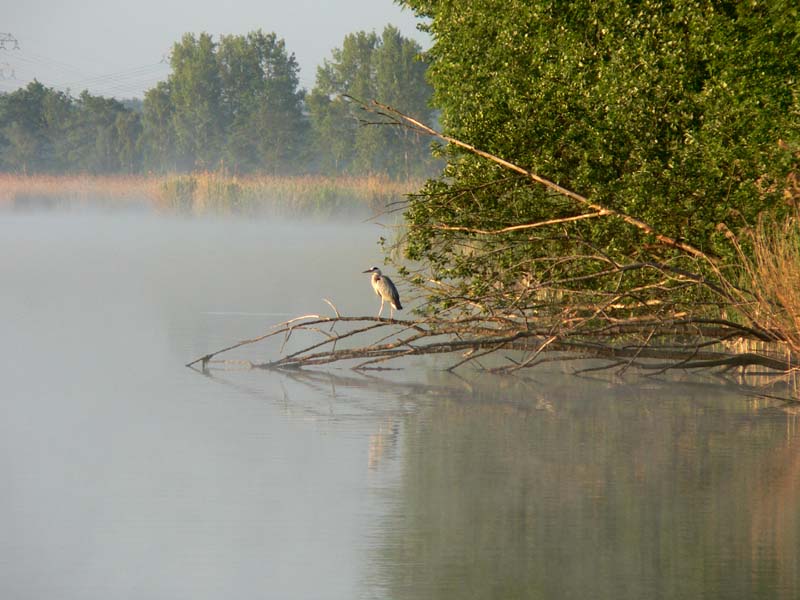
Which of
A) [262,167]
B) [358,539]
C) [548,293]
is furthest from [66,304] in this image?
[262,167]

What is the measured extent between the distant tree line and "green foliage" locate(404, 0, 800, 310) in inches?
2788

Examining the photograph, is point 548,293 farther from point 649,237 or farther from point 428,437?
point 428,437

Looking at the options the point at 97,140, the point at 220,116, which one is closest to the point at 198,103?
the point at 220,116

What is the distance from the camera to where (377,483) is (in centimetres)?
855

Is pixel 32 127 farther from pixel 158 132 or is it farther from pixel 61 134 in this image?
pixel 158 132

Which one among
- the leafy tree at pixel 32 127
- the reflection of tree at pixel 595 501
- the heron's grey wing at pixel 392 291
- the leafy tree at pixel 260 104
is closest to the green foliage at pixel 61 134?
the leafy tree at pixel 32 127

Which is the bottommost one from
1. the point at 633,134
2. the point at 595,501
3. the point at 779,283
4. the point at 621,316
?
the point at 595,501

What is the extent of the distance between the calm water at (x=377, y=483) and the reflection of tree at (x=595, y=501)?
2 cm

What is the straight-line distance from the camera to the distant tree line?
86875 millimetres

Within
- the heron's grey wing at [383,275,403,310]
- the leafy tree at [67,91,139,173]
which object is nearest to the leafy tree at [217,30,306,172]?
the leafy tree at [67,91,139,173]

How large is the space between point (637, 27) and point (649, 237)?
6.90 feet

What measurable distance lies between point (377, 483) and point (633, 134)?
5766mm

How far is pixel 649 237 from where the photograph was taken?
1295 cm

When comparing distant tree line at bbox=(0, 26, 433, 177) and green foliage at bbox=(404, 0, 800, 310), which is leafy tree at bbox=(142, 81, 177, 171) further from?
green foliage at bbox=(404, 0, 800, 310)
